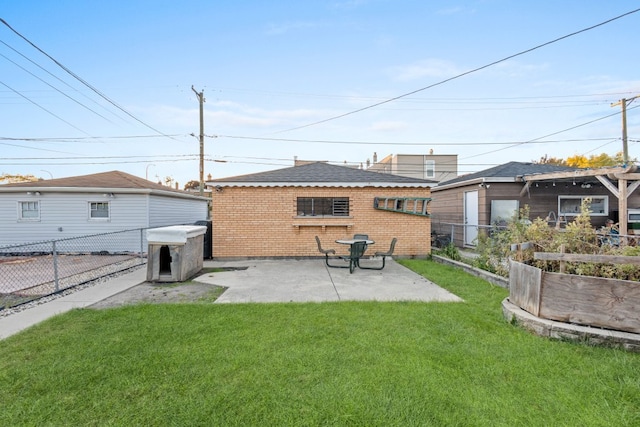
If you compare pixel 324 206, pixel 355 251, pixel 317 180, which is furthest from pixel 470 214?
pixel 355 251

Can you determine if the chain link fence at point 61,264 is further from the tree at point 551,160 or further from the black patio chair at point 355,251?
the tree at point 551,160

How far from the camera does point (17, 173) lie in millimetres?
35531

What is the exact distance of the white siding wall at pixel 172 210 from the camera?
13.1 metres

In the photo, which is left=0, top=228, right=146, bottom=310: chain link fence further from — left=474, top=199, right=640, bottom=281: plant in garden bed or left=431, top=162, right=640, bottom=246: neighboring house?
left=431, top=162, right=640, bottom=246: neighboring house

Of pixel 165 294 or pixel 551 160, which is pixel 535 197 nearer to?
pixel 165 294

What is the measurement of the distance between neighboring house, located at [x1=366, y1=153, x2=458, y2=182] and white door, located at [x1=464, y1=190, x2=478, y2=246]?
45.4 feet

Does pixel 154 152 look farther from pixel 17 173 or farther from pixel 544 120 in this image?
pixel 544 120

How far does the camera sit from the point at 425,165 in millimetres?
26938

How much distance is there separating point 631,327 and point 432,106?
17.7 m

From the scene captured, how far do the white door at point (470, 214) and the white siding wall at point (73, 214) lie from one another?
1377cm

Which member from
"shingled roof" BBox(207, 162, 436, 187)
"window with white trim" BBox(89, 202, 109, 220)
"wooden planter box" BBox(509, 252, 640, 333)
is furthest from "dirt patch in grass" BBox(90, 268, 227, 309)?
"window with white trim" BBox(89, 202, 109, 220)

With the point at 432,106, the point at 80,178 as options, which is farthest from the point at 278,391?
the point at 432,106

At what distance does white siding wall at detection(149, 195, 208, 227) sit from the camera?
13084 mm

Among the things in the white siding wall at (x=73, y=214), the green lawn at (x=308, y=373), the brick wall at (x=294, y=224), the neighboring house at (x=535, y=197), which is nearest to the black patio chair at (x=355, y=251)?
the brick wall at (x=294, y=224)
